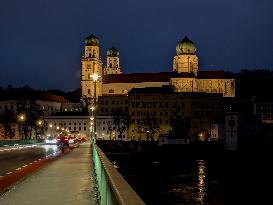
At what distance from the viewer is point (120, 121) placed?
17588 centimetres

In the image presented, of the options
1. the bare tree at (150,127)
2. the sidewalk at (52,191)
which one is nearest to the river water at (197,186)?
the sidewalk at (52,191)

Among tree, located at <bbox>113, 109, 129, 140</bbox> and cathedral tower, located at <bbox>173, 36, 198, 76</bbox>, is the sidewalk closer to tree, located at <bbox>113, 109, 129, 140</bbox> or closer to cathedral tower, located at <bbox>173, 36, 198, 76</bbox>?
tree, located at <bbox>113, 109, 129, 140</bbox>

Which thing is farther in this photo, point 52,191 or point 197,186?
→ point 197,186

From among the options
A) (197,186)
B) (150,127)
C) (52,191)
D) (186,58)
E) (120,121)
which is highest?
(186,58)

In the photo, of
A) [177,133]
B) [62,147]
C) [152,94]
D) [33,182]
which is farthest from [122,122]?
[33,182]

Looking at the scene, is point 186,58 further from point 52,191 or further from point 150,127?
point 52,191

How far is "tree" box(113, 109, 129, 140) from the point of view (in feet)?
565

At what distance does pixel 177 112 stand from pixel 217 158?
49.3m

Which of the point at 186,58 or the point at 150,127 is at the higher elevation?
the point at 186,58

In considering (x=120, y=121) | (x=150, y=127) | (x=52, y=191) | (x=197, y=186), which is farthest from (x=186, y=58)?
(x=52, y=191)

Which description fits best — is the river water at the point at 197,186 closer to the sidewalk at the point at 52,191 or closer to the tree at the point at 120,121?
the sidewalk at the point at 52,191

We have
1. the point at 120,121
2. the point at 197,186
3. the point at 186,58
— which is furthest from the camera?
the point at 186,58

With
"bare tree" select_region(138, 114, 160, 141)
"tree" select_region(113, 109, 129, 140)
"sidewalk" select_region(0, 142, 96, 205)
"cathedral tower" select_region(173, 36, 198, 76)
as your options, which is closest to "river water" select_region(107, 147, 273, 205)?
"sidewalk" select_region(0, 142, 96, 205)

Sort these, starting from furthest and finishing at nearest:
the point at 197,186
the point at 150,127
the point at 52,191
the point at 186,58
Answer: the point at 186,58
the point at 150,127
the point at 197,186
the point at 52,191
